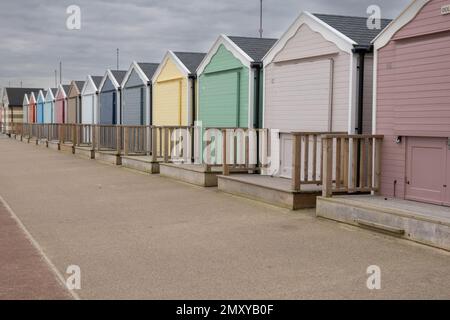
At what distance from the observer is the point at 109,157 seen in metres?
22.8

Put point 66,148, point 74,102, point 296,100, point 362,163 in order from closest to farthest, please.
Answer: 1. point 362,163
2. point 296,100
3. point 66,148
4. point 74,102

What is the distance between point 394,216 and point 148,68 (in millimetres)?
16813

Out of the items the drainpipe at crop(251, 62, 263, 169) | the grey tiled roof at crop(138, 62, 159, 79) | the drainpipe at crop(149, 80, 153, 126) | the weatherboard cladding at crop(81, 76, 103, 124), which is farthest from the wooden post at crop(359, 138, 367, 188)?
the weatherboard cladding at crop(81, 76, 103, 124)

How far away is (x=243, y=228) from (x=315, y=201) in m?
2.12

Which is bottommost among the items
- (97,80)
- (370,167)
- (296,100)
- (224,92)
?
(370,167)

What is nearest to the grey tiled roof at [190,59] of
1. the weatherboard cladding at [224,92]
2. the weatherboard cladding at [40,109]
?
the weatherboard cladding at [224,92]

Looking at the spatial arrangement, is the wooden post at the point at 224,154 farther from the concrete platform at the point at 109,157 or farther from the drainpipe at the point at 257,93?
the concrete platform at the point at 109,157

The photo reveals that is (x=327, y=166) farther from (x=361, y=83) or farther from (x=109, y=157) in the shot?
(x=109, y=157)

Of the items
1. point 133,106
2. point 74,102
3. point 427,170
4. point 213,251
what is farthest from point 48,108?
point 213,251

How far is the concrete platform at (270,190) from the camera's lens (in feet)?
35.9

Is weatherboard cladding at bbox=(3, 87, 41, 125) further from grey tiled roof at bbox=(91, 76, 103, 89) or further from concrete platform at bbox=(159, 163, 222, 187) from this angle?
concrete platform at bbox=(159, 163, 222, 187)

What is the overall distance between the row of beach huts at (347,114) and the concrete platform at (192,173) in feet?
0.09

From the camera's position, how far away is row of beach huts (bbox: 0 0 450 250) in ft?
31.2

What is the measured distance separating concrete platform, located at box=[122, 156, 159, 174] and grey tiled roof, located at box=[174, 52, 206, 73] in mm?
3205
